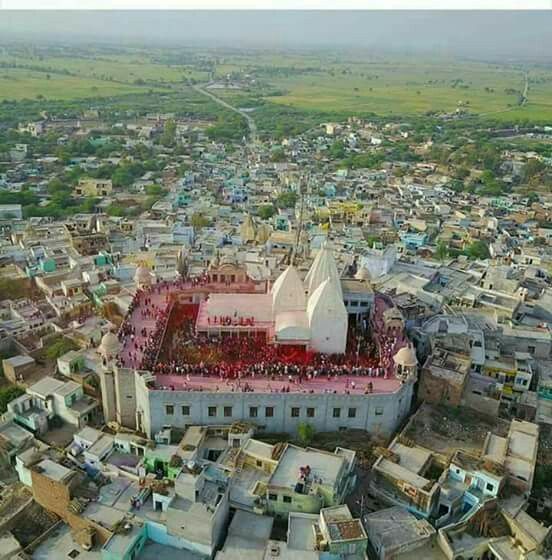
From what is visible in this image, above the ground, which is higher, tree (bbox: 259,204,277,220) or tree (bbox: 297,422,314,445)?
tree (bbox: 297,422,314,445)

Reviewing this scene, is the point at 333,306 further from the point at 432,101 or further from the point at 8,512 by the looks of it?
the point at 432,101

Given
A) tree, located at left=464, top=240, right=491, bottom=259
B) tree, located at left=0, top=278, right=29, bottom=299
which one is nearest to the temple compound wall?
tree, located at left=0, top=278, right=29, bottom=299

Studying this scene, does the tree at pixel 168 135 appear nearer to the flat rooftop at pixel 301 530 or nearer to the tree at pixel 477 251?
the tree at pixel 477 251

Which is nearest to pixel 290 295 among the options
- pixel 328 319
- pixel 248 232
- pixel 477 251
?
pixel 328 319

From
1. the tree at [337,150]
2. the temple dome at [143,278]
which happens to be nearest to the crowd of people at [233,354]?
the temple dome at [143,278]

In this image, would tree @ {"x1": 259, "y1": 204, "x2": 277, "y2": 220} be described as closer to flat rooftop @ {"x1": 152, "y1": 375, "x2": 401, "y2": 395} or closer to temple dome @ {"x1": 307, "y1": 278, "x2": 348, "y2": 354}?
temple dome @ {"x1": 307, "y1": 278, "x2": 348, "y2": 354}

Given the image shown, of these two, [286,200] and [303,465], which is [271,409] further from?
[286,200]
